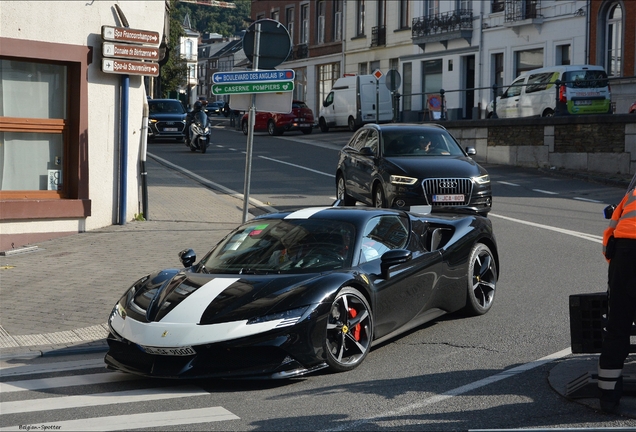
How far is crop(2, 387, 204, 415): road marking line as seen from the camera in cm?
604

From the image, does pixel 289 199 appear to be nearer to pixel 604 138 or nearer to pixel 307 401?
pixel 604 138

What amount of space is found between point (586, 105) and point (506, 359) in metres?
21.1

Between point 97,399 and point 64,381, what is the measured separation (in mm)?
705

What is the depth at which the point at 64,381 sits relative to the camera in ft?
22.3

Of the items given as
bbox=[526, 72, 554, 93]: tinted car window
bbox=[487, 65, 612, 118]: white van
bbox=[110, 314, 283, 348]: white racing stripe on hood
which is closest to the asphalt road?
bbox=[110, 314, 283, 348]: white racing stripe on hood

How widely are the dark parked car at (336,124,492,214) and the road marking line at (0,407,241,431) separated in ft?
29.8

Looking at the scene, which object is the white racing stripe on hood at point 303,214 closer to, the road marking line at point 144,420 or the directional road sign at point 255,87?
the road marking line at point 144,420

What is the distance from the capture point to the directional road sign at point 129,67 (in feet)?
45.9

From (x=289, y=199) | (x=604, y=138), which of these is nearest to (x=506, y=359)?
(x=289, y=199)

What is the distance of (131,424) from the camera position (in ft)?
18.1

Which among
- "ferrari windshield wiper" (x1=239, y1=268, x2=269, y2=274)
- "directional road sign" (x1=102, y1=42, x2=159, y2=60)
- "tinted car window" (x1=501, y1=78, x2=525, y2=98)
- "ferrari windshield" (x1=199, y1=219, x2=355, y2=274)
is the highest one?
"tinted car window" (x1=501, y1=78, x2=525, y2=98)

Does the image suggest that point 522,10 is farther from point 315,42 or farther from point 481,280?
point 481,280

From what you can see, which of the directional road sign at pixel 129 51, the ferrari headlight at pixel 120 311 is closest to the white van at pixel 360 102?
the directional road sign at pixel 129 51

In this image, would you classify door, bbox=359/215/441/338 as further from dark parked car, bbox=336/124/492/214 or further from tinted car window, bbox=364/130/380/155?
tinted car window, bbox=364/130/380/155
